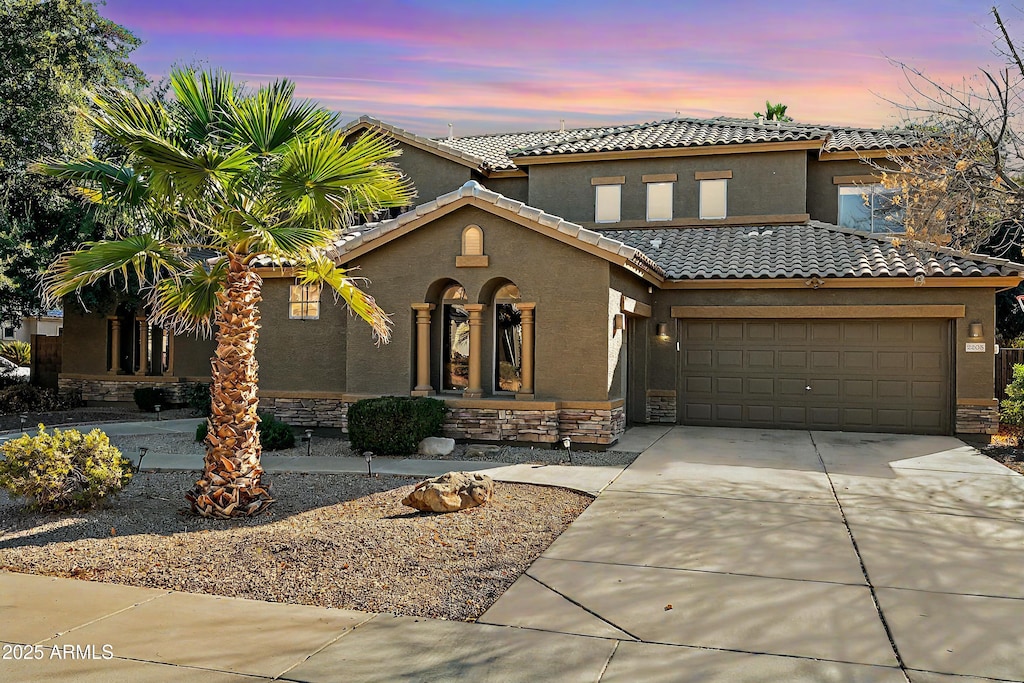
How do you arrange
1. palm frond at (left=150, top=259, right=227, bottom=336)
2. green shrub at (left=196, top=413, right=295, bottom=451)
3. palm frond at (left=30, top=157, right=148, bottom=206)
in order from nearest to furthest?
palm frond at (left=30, top=157, right=148, bottom=206), palm frond at (left=150, top=259, right=227, bottom=336), green shrub at (left=196, top=413, right=295, bottom=451)

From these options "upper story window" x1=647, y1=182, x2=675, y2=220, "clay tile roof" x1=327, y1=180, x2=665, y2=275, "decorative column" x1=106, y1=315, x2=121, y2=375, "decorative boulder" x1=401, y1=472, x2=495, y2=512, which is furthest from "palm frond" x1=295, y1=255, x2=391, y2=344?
"decorative column" x1=106, y1=315, x2=121, y2=375

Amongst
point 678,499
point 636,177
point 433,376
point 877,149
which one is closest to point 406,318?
point 433,376

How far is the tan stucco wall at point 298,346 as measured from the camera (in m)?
16.8

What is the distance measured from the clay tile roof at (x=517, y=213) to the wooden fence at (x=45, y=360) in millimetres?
13515

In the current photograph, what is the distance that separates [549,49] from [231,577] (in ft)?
40.1

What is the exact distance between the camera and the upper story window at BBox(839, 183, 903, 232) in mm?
19422

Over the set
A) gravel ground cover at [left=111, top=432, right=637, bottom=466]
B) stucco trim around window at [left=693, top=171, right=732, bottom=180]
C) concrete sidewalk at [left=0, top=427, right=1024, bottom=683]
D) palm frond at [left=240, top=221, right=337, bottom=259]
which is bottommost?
concrete sidewalk at [left=0, top=427, right=1024, bottom=683]

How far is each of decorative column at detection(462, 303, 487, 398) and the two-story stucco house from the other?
3 centimetres

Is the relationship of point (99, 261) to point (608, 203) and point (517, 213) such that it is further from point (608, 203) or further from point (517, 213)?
point (608, 203)

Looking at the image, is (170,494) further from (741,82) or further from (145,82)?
(145,82)

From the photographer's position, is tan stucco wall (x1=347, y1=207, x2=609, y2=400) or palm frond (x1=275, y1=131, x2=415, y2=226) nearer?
palm frond (x1=275, y1=131, x2=415, y2=226)

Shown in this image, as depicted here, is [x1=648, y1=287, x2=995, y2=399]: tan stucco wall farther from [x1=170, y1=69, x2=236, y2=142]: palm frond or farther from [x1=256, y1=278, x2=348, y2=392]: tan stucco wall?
[x1=170, y1=69, x2=236, y2=142]: palm frond

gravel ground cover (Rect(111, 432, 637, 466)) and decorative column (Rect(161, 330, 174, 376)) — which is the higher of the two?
decorative column (Rect(161, 330, 174, 376))

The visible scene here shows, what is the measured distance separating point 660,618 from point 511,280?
9.04m
